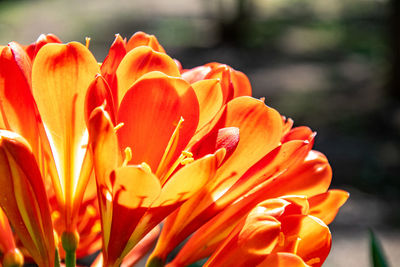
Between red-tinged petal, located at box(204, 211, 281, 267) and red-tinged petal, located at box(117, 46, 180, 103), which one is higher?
red-tinged petal, located at box(117, 46, 180, 103)

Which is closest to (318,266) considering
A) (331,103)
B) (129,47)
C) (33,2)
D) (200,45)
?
(129,47)

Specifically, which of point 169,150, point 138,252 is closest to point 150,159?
point 169,150

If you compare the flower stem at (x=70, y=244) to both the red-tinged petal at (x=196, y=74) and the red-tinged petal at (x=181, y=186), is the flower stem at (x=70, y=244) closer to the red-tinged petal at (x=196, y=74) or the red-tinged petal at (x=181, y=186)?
the red-tinged petal at (x=181, y=186)

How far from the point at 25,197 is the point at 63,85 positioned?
13 cm

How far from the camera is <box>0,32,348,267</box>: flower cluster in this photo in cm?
55

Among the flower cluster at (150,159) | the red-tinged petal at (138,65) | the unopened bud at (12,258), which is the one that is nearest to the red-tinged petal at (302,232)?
the flower cluster at (150,159)

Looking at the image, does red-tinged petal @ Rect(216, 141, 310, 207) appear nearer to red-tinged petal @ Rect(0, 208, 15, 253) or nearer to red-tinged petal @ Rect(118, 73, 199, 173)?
red-tinged petal @ Rect(118, 73, 199, 173)

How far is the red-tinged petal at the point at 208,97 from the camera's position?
627mm

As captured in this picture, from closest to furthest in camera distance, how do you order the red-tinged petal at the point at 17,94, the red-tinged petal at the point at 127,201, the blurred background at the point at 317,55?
the red-tinged petal at the point at 127,201, the red-tinged petal at the point at 17,94, the blurred background at the point at 317,55

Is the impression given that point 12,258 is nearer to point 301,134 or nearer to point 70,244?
point 70,244

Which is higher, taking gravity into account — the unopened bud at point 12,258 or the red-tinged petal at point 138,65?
the red-tinged petal at point 138,65

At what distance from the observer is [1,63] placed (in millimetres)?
605

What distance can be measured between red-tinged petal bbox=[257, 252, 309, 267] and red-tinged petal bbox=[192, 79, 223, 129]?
0.17m

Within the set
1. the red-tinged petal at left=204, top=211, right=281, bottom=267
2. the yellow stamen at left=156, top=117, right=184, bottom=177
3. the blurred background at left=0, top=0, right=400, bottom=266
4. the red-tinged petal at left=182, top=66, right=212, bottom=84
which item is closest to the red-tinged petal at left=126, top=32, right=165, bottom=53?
the red-tinged petal at left=182, top=66, right=212, bottom=84
